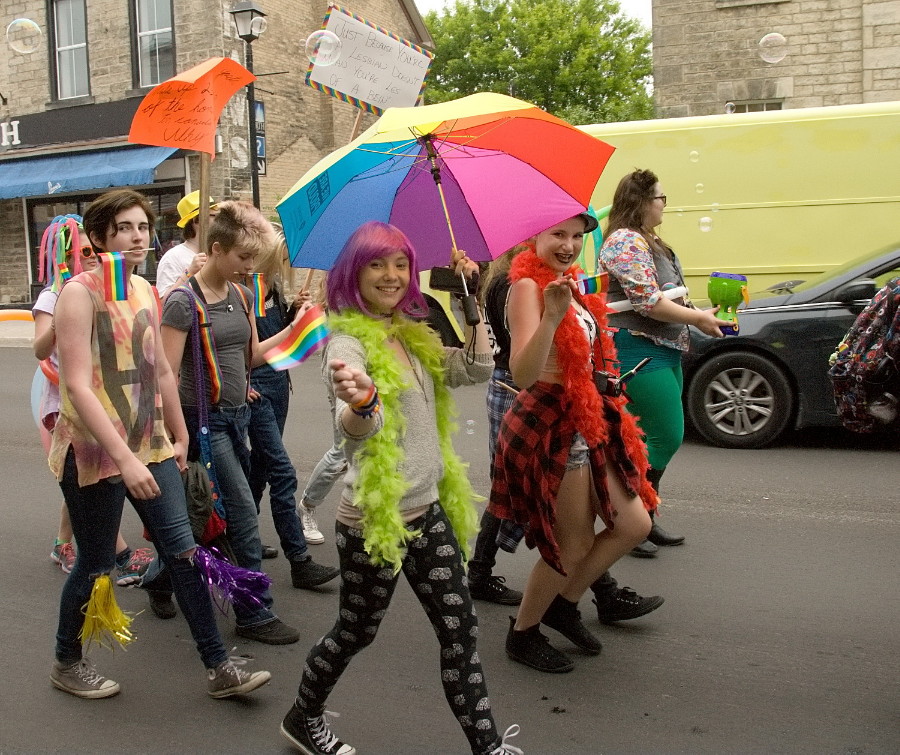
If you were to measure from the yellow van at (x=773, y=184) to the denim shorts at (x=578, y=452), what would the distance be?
6657 mm

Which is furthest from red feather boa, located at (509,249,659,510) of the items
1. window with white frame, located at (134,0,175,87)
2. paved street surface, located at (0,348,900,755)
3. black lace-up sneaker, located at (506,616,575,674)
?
window with white frame, located at (134,0,175,87)

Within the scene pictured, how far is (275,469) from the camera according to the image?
4.59 metres

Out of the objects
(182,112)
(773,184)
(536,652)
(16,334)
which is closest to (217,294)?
(182,112)

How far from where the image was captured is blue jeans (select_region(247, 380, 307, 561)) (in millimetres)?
4598

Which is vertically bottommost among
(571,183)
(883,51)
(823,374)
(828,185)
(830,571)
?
(830,571)

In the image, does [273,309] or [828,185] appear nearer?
[273,309]

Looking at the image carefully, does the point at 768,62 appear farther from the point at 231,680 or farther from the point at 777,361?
the point at 231,680

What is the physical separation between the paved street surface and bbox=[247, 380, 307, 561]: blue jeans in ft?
0.85

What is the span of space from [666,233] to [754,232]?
0.87m

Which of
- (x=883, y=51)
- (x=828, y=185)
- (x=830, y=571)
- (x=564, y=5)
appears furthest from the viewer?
(x=564, y=5)

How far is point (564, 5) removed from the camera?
38969mm

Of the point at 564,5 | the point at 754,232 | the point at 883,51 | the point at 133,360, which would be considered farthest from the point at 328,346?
the point at 564,5

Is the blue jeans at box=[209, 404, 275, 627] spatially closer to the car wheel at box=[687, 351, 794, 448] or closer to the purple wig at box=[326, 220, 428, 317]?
the purple wig at box=[326, 220, 428, 317]

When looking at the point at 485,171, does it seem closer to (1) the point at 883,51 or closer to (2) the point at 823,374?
(2) the point at 823,374
